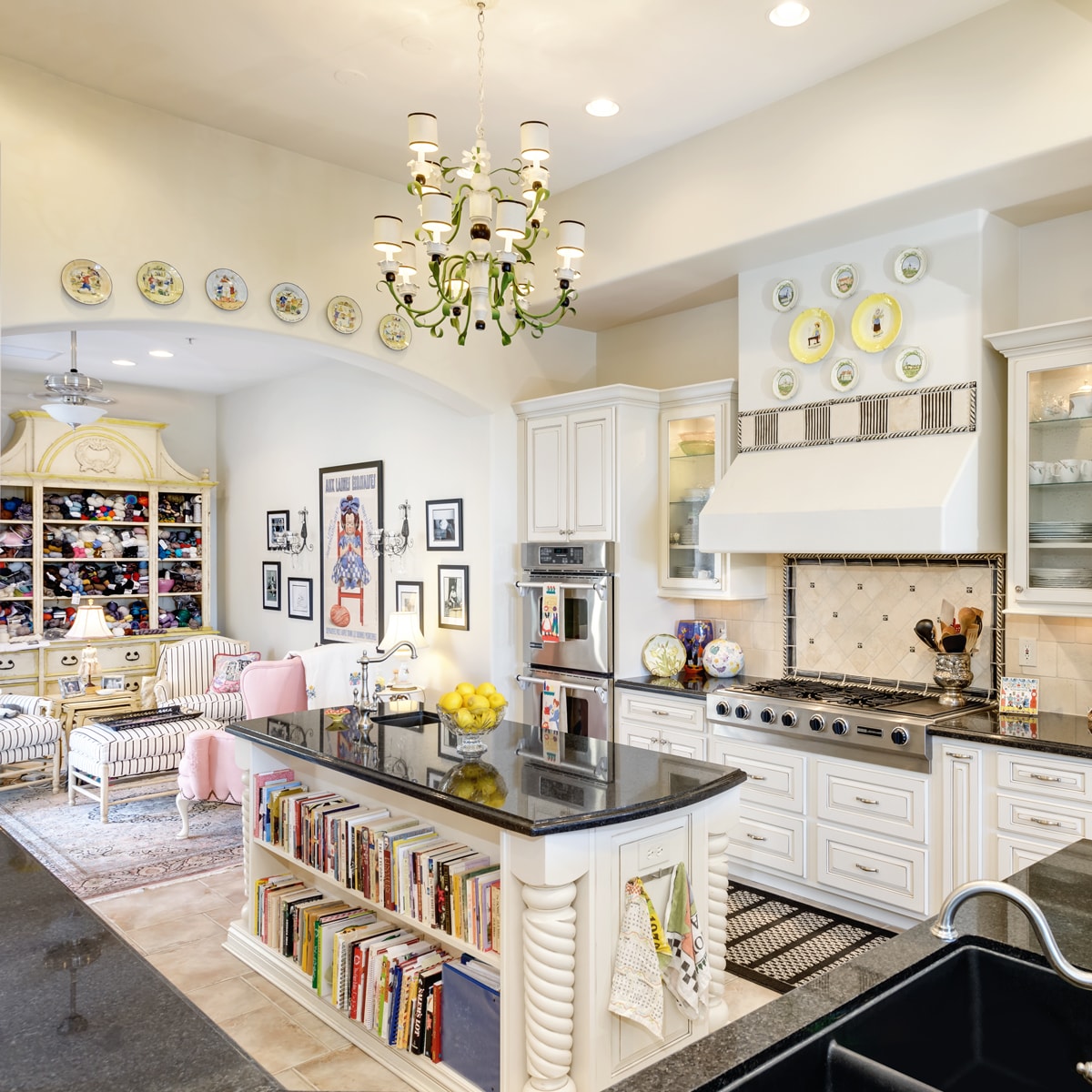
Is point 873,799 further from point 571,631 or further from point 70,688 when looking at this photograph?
point 70,688

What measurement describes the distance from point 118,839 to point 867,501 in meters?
4.46

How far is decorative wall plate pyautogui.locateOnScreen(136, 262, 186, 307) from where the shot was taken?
→ 3.92 m

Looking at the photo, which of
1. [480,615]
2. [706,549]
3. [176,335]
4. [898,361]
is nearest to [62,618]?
[176,335]

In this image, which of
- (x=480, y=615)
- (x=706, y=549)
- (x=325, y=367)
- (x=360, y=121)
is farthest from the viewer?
(x=325, y=367)

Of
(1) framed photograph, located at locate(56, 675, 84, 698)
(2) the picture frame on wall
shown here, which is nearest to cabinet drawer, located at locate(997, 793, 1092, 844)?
(2) the picture frame on wall

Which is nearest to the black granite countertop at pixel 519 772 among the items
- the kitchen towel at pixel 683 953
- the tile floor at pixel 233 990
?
the kitchen towel at pixel 683 953

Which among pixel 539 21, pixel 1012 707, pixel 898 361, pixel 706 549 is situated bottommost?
pixel 1012 707

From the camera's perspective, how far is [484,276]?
2.84 m

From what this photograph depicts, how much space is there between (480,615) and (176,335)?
10.5 feet

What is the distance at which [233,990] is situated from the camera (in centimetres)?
339

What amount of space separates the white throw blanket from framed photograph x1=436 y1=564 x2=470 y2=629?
0.67 meters

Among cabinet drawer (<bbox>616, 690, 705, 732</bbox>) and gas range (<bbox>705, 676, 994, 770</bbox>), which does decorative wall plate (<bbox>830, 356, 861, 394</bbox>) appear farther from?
cabinet drawer (<bbox>616, 690, 705, 732</bbox>)

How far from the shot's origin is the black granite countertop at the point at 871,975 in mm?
1175

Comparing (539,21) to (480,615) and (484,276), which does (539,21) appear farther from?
(480,615)
